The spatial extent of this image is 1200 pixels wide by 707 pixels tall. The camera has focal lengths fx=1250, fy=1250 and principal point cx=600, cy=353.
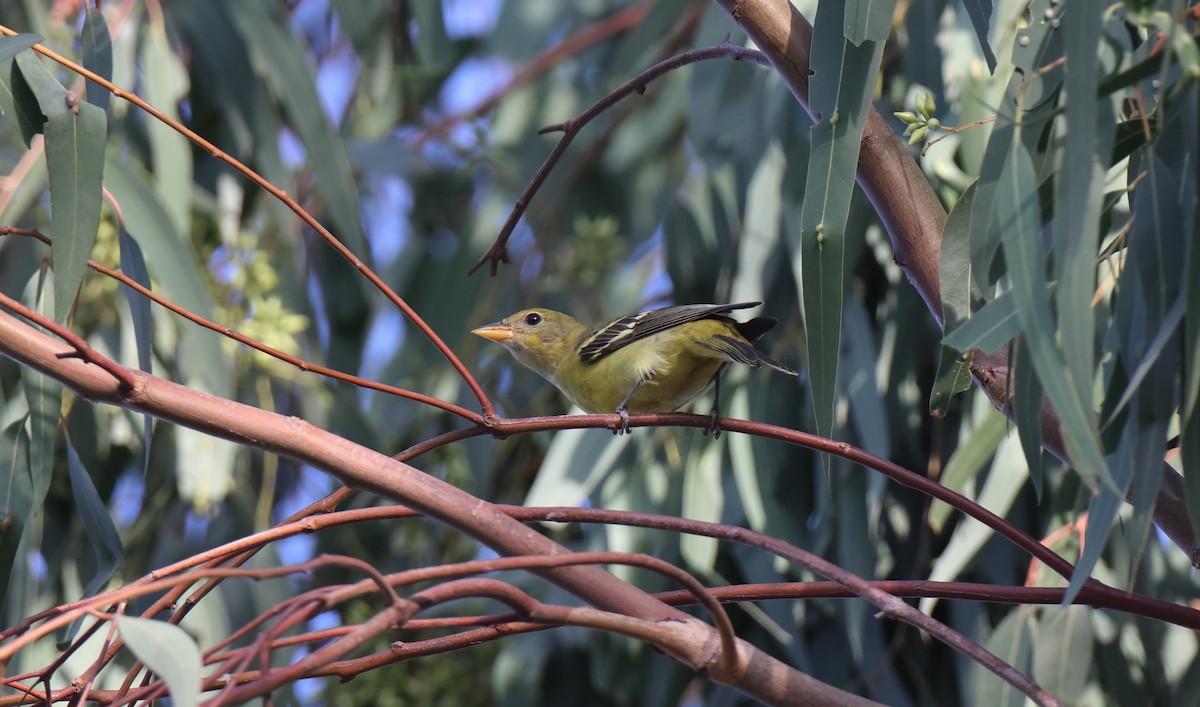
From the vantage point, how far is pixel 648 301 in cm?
534

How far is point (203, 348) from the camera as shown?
12.3ft

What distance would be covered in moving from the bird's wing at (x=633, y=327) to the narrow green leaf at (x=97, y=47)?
1530mm

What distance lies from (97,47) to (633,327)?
1.72 m

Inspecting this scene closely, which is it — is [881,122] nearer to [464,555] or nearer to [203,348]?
[203,348]

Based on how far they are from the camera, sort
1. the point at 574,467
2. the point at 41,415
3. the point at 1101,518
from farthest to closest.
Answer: the point at 574,467, the point at 41,415, the point at 1101,518

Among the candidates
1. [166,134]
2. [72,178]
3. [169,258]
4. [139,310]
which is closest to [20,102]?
[72,178]

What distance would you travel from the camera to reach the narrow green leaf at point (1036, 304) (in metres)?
1.48

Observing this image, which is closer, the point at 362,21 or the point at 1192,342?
the point at 1192,342

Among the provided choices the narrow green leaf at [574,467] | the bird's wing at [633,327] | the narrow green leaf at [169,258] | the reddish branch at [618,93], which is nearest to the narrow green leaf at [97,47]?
the reddish branch at [618,93]

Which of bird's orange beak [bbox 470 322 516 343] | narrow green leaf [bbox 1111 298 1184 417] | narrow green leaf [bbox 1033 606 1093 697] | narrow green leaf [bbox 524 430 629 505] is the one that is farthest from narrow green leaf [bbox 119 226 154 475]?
narrow green leaf [bbox 1033 606 1093 697]

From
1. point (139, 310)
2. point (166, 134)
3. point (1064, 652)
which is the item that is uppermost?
point (166, 134)

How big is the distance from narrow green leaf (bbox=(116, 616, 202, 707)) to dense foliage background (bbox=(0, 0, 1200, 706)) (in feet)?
2.75

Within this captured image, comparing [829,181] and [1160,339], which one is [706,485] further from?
[1160,339]

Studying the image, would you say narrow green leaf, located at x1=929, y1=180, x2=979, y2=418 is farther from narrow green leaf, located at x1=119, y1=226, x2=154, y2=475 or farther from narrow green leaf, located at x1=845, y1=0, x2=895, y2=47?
narrow green leaf, located at x1=119, y1=226, x2=154, y2=475
